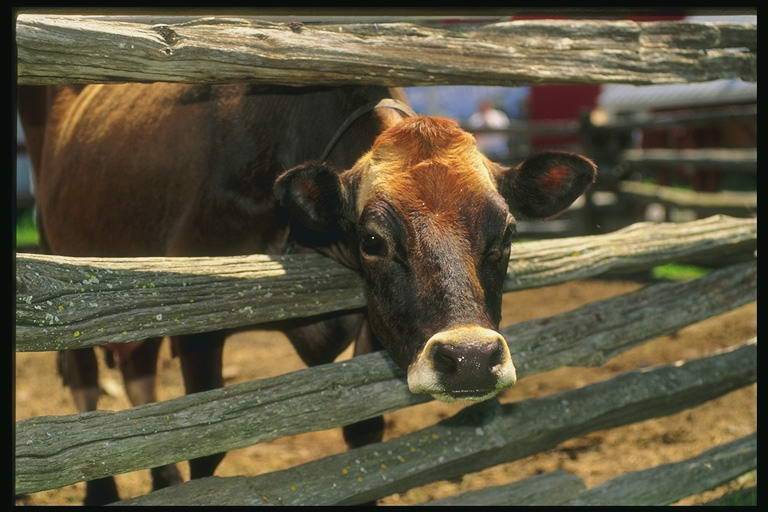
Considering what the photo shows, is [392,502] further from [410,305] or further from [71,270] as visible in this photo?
Result: [71,270]

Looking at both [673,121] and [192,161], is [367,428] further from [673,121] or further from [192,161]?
[673,121]

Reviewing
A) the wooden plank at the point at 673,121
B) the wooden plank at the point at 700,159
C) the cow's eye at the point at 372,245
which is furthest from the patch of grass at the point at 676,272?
the cow's eye at the point at 372,245

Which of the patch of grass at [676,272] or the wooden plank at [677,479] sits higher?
the wooden plank at [677,479]

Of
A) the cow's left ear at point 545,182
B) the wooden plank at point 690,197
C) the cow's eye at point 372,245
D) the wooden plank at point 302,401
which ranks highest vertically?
the cow's left ear at point 545,182

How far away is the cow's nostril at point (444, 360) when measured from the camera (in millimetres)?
2436

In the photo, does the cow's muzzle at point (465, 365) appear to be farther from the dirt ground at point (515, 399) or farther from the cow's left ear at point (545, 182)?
the dirt ground at point (515, 399)

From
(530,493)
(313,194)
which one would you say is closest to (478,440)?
(530,493)

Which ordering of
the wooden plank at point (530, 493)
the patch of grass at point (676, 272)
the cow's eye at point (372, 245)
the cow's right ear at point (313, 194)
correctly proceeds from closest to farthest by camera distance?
the cow's eye at point (372, 245)
the cow's right ear at point (313, 194)
the wooden plank at point (530, 493)
the patch of grass at point (676, 272)

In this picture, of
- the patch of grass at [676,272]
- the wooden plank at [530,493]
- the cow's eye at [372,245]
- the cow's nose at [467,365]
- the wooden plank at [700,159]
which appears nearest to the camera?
the cow's nose at [467,365]

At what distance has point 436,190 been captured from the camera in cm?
271

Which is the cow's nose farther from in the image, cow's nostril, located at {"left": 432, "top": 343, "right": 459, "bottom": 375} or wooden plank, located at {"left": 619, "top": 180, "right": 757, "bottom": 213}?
wooden plank, located at {"left": 619, "top": 180, "right": 757, "bottom": 213}

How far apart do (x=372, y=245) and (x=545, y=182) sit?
2.37 feet

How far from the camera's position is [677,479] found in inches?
149
